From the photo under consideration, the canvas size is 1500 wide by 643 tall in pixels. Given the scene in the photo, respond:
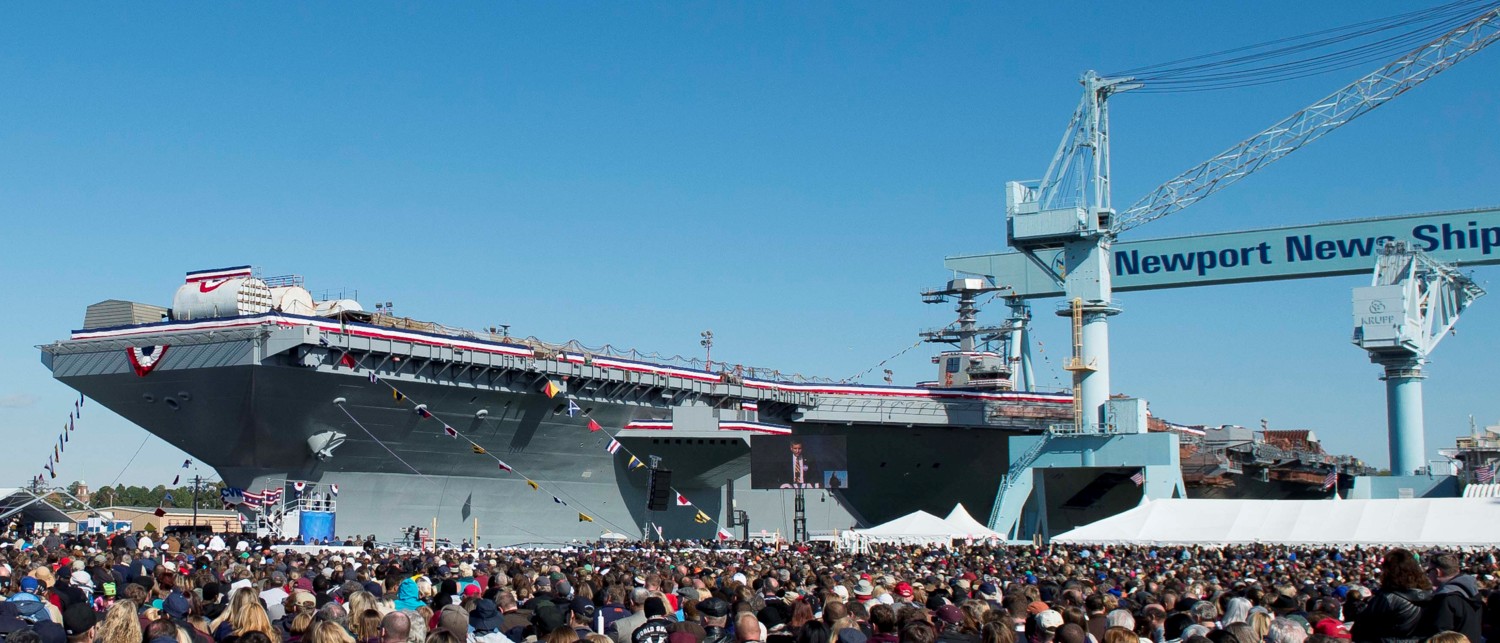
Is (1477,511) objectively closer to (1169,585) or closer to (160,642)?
(1169,585)

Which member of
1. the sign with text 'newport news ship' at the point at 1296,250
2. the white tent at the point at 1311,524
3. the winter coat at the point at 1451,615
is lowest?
the white tent at the point at 1311,524

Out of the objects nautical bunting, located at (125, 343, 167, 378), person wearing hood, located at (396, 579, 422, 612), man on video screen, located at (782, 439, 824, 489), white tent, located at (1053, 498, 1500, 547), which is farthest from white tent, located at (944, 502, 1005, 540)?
person wearing hood, located at (396, 579, 422, 612)

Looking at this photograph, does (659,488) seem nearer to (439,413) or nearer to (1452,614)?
(439,413)

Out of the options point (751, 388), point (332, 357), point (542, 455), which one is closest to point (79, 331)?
point (332, 357)

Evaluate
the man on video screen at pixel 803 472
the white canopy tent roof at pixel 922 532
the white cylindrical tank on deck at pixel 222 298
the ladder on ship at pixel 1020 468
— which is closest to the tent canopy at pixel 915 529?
the white canopy tent roof at pixel 922 532

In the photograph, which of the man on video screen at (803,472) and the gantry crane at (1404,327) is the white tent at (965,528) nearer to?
the man on video screen at (803,472)

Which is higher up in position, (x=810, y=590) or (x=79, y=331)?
(x=79, y=331)

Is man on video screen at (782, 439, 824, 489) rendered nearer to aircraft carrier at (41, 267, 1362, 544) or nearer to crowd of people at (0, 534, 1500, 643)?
aircraft carrier at (41, 267, 1362, 544)

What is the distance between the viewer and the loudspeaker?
49469 millimetres

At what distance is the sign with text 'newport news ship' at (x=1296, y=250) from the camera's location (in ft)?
159

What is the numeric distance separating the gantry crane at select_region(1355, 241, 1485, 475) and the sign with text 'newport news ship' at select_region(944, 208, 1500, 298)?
1030 millimetres

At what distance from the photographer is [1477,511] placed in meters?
29.6

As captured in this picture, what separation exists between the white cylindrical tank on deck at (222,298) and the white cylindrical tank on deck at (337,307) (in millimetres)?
1809

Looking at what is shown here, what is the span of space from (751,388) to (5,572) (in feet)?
124
